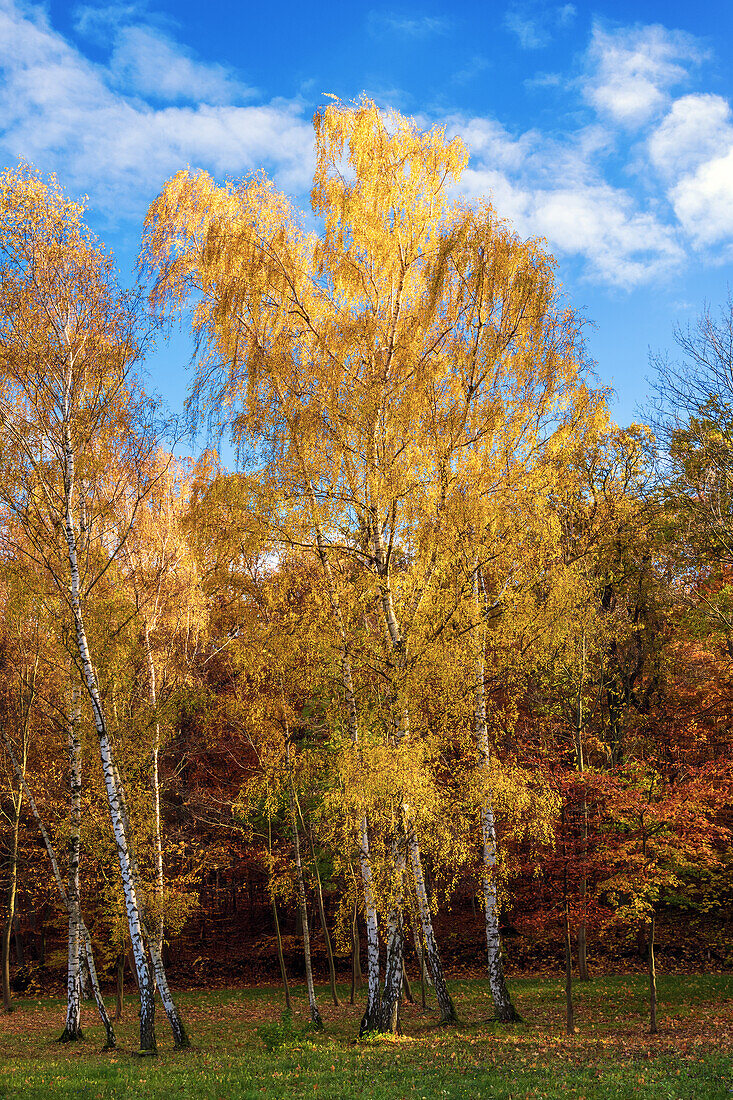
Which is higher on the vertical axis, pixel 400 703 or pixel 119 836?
pixel 400 703

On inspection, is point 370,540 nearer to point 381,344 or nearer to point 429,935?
point 381,344

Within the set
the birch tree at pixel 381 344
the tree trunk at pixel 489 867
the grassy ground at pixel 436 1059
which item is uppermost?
the birch tree at pixel 381 344

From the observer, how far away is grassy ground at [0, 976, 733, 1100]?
7.66 meters

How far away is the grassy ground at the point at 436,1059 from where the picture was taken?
25.1ft

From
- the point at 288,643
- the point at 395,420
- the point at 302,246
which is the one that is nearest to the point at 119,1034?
the point at 288,643

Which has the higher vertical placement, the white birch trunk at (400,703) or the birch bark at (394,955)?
the white birch trunk at (400,703)

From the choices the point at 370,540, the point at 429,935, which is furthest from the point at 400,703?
the point at 429,935

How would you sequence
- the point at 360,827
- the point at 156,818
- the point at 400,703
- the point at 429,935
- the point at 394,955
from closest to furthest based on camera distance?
1. the point at 400,703
2. the point at 394,955
3. the point at 360,827
4. the point at 429,935
5. the point at 156,818

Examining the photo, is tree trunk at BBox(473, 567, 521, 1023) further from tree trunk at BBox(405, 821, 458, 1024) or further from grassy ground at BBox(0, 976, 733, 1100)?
tree trunk at BBox(405, 821, 458, 1024)

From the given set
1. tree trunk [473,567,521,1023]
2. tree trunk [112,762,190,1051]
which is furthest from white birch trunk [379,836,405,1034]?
tree trunk [112,762,190,1051]

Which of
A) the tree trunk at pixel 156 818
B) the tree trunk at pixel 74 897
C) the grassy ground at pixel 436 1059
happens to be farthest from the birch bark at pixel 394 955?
the tree trunk at pixel 74 897

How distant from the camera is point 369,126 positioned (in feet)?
35.9

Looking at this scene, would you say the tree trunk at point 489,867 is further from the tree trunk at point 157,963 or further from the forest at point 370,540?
the tree trunk at point 157,963

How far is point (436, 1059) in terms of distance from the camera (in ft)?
30.0
